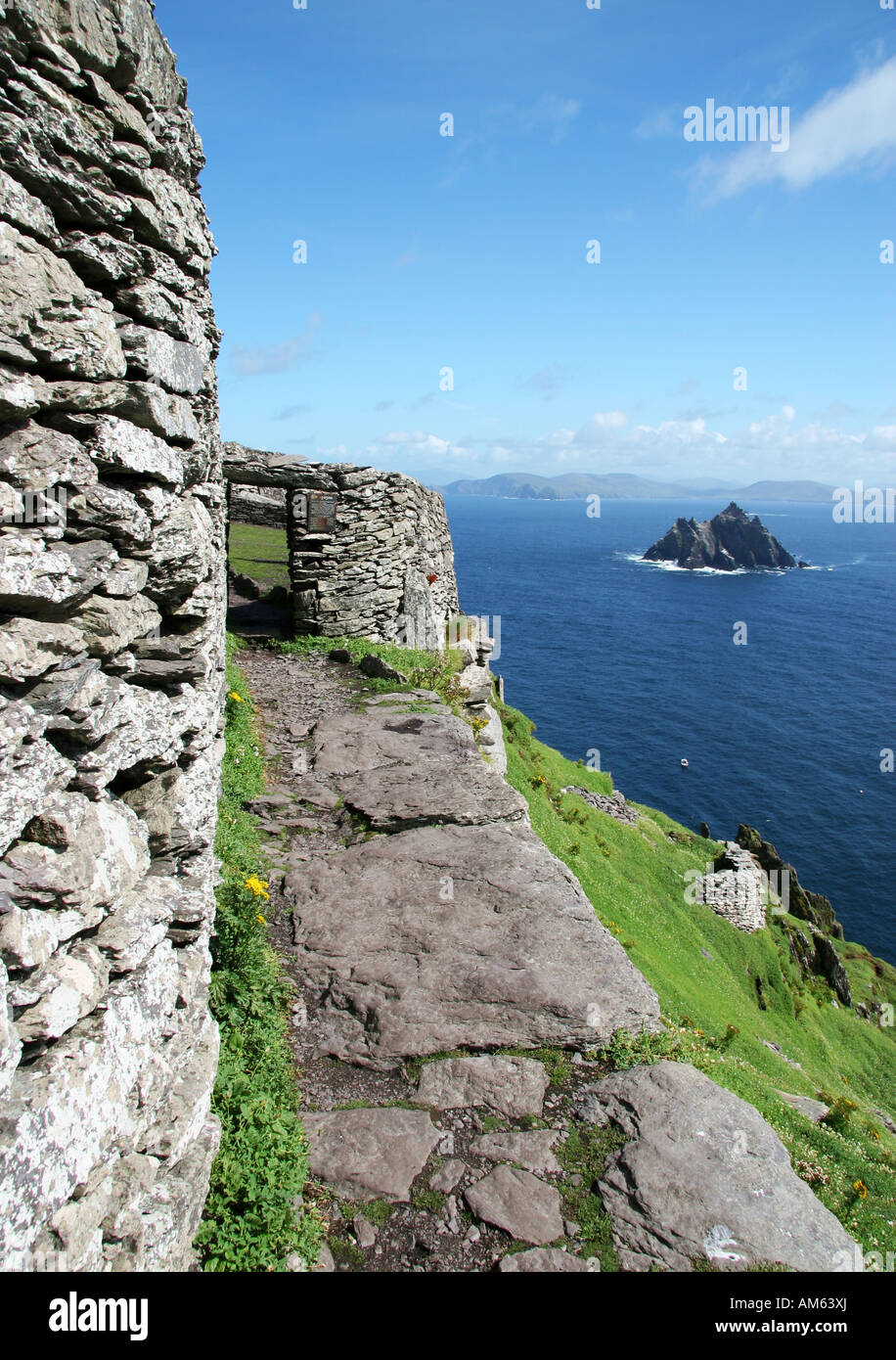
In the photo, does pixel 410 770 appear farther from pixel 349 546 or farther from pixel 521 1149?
pixel 349 546

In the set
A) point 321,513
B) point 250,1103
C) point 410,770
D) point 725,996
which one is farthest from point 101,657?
point 725,996

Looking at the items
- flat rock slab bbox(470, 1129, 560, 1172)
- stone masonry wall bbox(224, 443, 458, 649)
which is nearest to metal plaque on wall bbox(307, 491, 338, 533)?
stone masonry wall bbox(224, 443, 458, 649)

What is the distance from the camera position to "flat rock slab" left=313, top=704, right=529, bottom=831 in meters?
10.5

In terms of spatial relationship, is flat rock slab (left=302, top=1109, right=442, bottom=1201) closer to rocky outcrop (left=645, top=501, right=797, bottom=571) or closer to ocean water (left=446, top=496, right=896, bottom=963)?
ocean water (left=446, top=496, right=896, bottom=963)

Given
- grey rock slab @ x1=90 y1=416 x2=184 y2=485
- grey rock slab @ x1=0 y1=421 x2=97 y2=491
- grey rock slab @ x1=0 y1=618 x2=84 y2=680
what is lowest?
grey rock slab @ x1=0 y1=618 x2=84 y2=680

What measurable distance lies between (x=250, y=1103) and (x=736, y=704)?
82.7 meters

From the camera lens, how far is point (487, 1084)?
669cm

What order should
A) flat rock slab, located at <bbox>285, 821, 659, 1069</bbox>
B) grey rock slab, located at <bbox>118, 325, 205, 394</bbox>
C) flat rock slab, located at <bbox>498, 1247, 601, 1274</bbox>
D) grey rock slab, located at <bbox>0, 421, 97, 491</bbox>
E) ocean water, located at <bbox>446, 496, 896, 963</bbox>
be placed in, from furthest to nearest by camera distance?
ocean water, located at <bbox>446, 496, 896, 963</bbox>
flat rock slab, located at <bbox>285, 821, 659, 1069</bbox>
flat rock slab, located at <bbox>498, 1247, 601, 1274</bbox>
grey rock slab, located at <bbox>118, 325, 205, 394</bbox>
grey rock slab, located at <bbox>0, 421, 97, 491</bbox>

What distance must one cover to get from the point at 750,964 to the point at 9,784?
27.7m

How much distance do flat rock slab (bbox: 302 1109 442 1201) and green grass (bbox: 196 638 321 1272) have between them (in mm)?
201

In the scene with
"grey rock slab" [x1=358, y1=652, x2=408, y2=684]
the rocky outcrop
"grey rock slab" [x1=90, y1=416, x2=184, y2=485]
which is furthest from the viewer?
the rocky outcrop

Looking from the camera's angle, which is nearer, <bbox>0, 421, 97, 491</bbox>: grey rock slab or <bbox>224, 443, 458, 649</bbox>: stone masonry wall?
<bbox>0, 421, 97, 491</bbox>: grey rock slab

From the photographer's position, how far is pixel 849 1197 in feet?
30.6

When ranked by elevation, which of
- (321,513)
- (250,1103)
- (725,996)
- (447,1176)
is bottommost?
(725,996)
